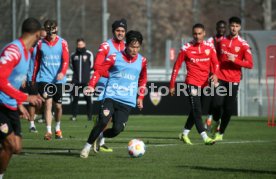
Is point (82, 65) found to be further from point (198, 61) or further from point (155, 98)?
point (198, 61)

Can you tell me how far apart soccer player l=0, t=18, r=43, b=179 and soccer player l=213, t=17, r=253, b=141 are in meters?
7.74

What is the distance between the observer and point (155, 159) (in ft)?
46.8

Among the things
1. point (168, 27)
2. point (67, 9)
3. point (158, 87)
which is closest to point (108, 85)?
point (158, 87)

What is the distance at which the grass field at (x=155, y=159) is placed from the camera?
1242 cm

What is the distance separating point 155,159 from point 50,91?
534 centimetres

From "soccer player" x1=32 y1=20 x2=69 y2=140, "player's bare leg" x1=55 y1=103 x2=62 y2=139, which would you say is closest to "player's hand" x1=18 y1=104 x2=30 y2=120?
"soccer player" x1=32 y1=20 x2=69 y2=140

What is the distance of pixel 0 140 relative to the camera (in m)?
11.2

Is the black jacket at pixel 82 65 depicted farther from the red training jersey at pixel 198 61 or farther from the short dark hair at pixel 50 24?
the red training jersey at pixel 198 61

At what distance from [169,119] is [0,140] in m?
16.7

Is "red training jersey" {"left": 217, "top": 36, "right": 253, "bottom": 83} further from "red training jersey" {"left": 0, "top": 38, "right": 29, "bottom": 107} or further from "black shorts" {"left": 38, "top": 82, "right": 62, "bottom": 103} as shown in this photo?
"red training jersey" {"left": 0, "top": 38, "right": 29, "bottom": 107}

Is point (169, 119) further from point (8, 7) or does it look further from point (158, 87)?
point (8, 7)

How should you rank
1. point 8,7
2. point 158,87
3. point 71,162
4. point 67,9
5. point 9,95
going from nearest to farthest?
point 9,95 < point 71,162 < point 158,87 < point 8,7 < point 67,9

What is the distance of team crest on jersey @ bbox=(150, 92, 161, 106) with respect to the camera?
30.1m

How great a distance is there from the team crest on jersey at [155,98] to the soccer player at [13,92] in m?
18.7
